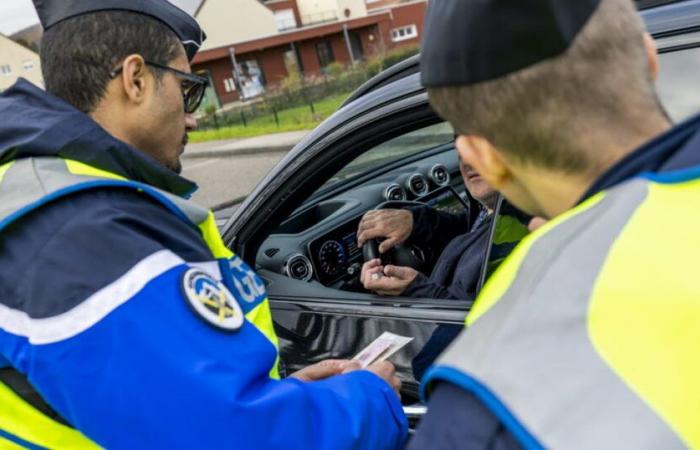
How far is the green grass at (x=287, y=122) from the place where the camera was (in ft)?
53.6

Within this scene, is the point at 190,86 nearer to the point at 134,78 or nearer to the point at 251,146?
the point at 134,78

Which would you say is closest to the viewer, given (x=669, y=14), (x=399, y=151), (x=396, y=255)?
(x=669, y=14)

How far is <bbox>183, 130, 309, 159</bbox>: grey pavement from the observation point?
14047 millimetres

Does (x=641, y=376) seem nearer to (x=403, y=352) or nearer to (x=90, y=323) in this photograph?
(x=90, y=323)

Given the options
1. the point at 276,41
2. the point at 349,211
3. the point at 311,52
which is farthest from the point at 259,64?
the point at 349,211

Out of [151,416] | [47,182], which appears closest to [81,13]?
[47,182]

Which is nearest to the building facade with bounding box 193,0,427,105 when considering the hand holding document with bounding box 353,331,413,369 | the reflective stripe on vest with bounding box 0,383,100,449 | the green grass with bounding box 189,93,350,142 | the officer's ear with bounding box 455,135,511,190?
the green grass with bounding box 189,93,350,142

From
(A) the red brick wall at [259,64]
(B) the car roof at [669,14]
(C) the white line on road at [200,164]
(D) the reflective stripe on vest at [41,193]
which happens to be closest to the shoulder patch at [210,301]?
(D) the reflective stripe on vest at [41,193]

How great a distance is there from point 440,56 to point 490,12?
98mm

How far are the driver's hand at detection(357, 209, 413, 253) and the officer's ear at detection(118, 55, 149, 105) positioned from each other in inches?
54.0

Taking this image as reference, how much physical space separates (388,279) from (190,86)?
0.99 metres

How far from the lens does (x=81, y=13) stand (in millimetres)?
1445

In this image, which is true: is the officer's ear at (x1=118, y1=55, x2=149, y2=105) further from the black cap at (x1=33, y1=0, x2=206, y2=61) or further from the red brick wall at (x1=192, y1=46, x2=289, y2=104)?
the red brick wall at (x1=192, y1=46, x2=289, y2=104)

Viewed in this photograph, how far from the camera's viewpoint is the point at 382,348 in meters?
1.96
